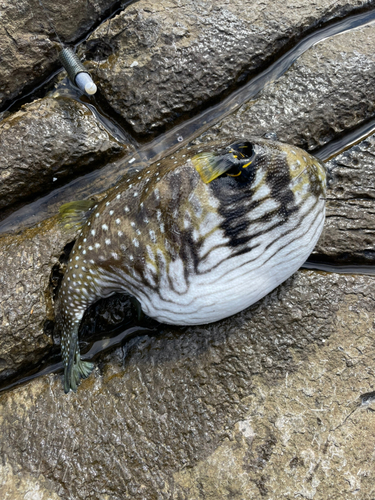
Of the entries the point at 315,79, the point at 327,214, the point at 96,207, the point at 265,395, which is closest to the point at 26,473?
the point at 265,395

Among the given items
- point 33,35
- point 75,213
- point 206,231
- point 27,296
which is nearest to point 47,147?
point 75,213

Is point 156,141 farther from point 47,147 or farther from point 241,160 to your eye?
point 241,160

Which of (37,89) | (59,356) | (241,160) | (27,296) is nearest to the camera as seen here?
(241,160)

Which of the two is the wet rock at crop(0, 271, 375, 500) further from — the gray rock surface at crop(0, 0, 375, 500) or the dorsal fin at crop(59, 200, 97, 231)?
the dorsal fin at crop(59, 200, 97, 231)

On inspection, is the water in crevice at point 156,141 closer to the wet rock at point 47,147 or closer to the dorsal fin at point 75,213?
the wet rock at point 47,147

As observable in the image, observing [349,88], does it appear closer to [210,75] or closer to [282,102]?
[282,102]

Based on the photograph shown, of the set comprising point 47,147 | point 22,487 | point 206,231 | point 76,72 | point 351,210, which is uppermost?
point 76,72

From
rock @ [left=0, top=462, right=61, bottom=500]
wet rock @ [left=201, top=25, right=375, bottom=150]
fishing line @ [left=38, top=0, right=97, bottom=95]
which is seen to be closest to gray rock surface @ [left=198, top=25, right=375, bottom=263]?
wet rock @ [left=201, top=25, right=375, bottom=150]
